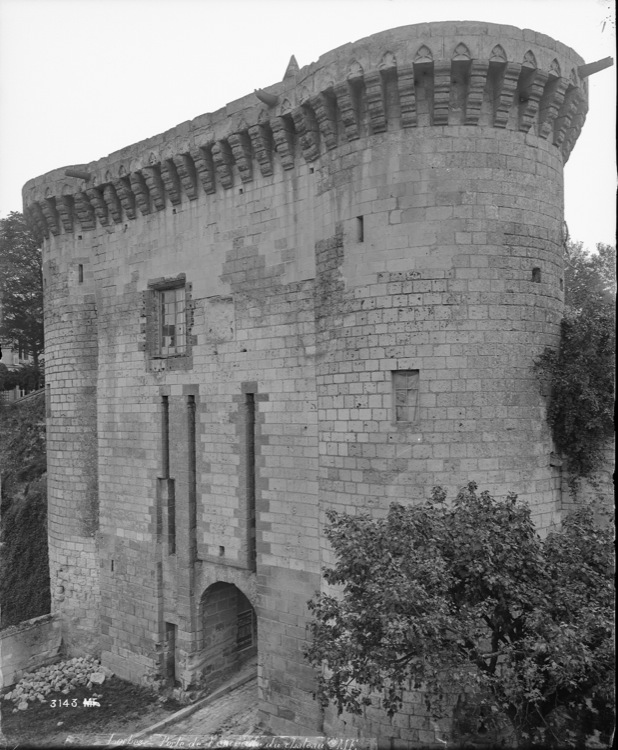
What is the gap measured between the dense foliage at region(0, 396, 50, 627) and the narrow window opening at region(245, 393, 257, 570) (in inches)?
375

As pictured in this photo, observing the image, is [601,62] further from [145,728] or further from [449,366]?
→ [145,728]

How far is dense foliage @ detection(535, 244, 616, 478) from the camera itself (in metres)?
9.71

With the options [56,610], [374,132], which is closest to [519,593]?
[374,132]

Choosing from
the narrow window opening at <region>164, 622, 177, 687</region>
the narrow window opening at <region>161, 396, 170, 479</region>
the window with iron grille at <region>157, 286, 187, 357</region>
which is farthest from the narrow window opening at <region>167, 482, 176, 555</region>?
the window with iron grille at <region>157, 286, 187, 357</region>

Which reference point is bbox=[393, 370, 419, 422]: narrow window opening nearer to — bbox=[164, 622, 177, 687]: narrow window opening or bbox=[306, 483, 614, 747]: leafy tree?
bbox=[306, 483, 614, 747]: leafy tree

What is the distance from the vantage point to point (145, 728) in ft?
39.1

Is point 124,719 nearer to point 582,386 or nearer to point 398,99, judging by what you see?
point 582,386

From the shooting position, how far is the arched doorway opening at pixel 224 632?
1338 centimetres

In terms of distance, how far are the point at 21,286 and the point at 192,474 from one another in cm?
1945

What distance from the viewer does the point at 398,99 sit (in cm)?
956

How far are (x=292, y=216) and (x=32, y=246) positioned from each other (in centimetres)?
2202

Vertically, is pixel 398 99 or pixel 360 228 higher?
pixel 398 99

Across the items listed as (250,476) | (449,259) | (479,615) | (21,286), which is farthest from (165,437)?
(21,286)

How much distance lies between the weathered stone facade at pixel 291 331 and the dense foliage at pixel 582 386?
0.33 metres
